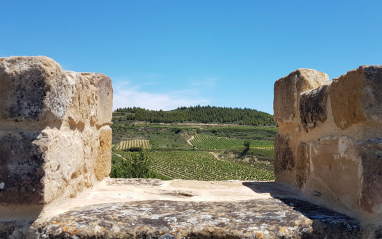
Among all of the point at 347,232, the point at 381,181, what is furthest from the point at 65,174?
the point at 381,181

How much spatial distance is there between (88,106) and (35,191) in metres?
0.87

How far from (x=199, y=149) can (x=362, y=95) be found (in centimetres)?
6419

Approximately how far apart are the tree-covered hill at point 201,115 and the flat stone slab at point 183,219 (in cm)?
9055

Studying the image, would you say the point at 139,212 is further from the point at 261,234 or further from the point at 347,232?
the point at 347,232

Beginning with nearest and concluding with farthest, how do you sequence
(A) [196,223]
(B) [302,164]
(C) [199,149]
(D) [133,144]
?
1. (A) [196,223]
2. (B) [302,164]
3. (D) [133,144]
4. (C) [199,149]

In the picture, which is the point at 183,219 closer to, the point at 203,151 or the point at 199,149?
the point at 203,151

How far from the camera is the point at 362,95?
1683 millimetres

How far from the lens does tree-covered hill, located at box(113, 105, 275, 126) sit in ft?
321

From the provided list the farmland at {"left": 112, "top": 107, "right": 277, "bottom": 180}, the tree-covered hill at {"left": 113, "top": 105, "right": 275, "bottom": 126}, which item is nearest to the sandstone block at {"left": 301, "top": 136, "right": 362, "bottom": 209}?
the farmland at {"left": 112, "top": 107, "right": 277, "bottom": 180}

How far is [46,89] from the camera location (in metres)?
1.66

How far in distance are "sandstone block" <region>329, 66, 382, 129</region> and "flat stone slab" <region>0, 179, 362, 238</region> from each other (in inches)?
21.6

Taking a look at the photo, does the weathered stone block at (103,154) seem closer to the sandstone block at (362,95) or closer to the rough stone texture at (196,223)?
the rough stone texture at (196,223)

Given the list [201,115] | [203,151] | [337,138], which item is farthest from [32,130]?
[201,115]

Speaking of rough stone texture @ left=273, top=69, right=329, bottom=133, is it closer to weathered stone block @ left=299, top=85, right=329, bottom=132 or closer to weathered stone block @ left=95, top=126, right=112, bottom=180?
weathered stone block @ left=299, top=85, right=329, bottom=132
